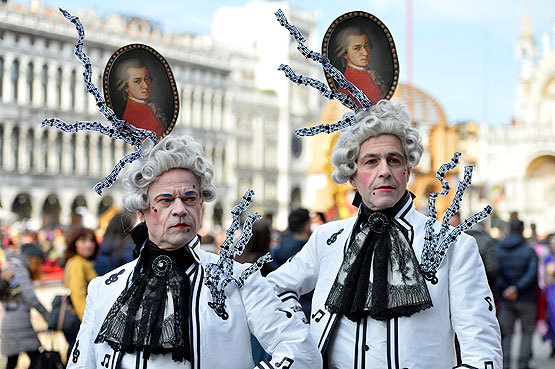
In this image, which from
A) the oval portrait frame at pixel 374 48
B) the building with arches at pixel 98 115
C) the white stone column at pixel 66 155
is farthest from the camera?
the white stone column at pixel 66 155

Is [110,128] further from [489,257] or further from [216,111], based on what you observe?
[216,111]

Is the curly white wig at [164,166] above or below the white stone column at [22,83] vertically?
below

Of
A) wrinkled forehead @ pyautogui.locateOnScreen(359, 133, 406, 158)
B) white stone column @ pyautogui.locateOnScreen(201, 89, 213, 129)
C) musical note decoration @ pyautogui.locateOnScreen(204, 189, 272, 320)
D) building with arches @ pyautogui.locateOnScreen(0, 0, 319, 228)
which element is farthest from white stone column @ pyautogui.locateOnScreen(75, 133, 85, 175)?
musical note decoration @ pyautogui.locateOnScreen(204, 189, 272, 320)

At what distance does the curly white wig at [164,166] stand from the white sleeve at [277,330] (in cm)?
40

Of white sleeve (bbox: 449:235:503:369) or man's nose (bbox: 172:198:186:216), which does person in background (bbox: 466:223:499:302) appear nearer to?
white sleeve (bbox: 449:235:503:369)

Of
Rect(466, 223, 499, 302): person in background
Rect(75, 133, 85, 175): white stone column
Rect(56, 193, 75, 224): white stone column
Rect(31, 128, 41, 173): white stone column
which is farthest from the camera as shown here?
Rect(75, 133, 85, 175): white stone column

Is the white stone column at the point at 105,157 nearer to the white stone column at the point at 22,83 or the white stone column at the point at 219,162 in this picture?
the white stone column at the point at 22,83

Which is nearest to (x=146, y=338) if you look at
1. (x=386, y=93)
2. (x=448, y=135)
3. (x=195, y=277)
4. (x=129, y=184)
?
(x=195, y=277)

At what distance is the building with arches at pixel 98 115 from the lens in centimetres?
3959

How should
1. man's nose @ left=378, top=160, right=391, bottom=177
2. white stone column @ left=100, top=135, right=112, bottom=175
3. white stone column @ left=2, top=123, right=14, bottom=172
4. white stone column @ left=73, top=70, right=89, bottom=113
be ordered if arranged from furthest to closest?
white stone column @ left=100, top=135, right=112, bottom=175
white stone column @ left=73, top=70, right=89, bottom=113
white stone column @ left=2, top=123, right=14, bottom=172
man's nose @ left=378, top=160, right=391, bottom=177

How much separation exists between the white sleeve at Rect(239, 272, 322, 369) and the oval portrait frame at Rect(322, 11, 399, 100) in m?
0.96

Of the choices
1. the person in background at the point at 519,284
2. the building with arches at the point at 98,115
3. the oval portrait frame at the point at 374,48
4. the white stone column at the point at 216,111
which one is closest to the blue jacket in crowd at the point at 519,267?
the person in background at the point at 519,284

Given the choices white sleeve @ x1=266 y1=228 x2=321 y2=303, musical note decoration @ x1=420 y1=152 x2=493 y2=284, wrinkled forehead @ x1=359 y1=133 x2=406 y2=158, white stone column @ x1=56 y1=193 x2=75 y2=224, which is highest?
wrinkled forehead @ x1=359 y1=133 x2=406 y2=158

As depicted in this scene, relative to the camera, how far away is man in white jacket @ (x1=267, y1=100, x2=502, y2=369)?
285 cm
